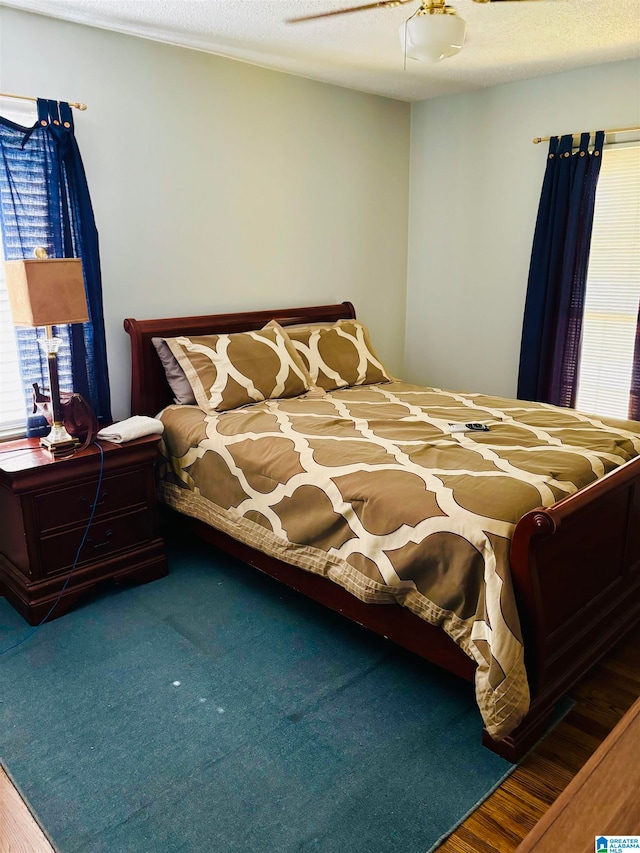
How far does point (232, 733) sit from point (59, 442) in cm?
138

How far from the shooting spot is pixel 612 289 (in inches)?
146

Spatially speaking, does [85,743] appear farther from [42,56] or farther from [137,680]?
[42,56]

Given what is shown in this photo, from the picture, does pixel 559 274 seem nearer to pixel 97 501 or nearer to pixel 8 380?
pixel 97 501

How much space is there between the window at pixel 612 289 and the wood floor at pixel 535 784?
2.00 m

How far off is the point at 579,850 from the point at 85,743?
1.62 m

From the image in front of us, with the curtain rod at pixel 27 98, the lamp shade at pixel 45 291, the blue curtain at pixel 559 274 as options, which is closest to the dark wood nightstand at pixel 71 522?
the lamp shade at pixel 45 291

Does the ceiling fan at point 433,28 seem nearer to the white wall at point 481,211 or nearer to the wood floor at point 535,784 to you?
the white wall at point 481,211

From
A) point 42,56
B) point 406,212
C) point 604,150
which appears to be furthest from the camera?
point 406,212

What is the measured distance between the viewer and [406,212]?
4648mm

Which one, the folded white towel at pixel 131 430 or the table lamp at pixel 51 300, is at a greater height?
the table lamp at pixel 51 300

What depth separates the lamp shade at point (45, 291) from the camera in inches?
97.8

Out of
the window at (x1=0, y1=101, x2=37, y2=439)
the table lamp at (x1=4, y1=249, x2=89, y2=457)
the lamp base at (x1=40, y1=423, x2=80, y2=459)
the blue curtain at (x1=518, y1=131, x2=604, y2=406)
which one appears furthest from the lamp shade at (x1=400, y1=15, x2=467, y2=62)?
the lamp base at (x1=40, y1=423, x2=80, y2=459)

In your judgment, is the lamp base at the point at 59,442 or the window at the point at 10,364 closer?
the lamp base at the point at 59,442

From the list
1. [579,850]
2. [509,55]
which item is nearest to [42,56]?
[509,55]
